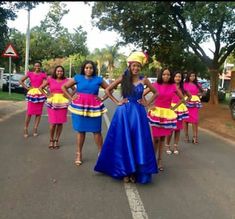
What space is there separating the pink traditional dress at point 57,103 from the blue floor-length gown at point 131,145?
302cm

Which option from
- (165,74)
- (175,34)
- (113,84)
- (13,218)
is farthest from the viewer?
(175,34)

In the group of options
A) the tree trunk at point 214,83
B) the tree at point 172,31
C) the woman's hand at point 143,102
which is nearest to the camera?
the woman's hand at point 143,102

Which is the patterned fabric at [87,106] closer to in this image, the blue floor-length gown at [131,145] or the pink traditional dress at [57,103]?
the blue floor-length gown at [131,145]

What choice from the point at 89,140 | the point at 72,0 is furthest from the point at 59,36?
the point at 72,0

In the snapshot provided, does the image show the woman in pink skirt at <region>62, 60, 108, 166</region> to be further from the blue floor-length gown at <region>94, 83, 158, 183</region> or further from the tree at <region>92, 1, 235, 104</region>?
the tree at <region>92, 1, 235, 104</region>

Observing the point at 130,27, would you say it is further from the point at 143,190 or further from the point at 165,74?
the point at 143,190

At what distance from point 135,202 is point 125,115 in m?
1.49

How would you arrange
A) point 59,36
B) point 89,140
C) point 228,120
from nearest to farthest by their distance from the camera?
point 89,140, point 228,120, point 59,36

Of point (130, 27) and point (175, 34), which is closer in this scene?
point (130, 27)

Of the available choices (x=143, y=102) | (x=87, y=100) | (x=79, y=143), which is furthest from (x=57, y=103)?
(x=143, y=102)

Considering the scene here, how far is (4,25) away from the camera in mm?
16156

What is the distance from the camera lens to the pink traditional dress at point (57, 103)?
9.91 metres

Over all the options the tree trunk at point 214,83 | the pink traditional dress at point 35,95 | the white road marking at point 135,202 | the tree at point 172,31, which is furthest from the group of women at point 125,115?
the tree trunk at point 214,83

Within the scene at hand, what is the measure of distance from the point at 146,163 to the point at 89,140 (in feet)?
14.6
